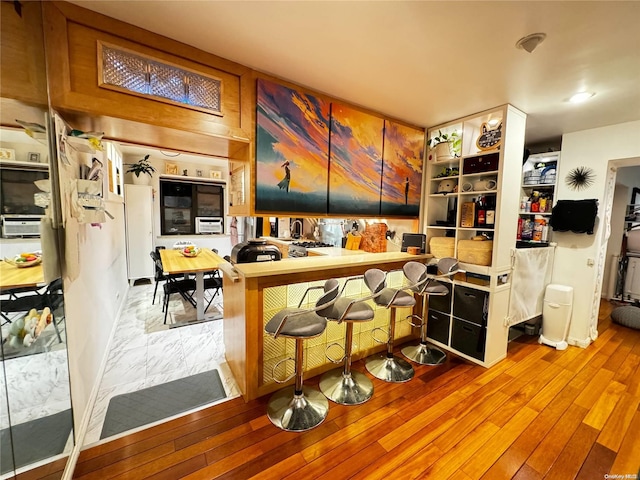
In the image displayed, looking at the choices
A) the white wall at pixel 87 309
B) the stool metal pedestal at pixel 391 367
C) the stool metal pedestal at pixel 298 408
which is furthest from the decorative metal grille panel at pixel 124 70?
the stool metal pedestal at pixel 391 367

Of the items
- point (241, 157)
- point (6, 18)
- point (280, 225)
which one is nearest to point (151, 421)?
point (241, 157)

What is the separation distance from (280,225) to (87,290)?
368cm

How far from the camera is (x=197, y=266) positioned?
11.0ft

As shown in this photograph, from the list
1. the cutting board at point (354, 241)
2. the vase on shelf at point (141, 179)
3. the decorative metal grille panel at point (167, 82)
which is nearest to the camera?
the decorative metal grille panel at point (167, 82)

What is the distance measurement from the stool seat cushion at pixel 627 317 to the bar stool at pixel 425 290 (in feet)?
9.93

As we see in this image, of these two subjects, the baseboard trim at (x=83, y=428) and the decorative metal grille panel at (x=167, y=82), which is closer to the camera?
the baseboard trim at (x=83, y=428)

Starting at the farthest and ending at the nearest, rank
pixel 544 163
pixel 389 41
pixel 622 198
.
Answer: pixel 622 198
pixel 544 163
pixel 389 41

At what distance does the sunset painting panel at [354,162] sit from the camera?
2379 millimetres

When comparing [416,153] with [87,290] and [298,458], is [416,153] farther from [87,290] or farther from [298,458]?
[87,290]

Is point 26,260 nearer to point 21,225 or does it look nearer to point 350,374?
point 21,225

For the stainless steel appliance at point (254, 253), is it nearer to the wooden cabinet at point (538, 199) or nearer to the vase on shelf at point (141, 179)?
the wooden cabinet at point (538, 199)

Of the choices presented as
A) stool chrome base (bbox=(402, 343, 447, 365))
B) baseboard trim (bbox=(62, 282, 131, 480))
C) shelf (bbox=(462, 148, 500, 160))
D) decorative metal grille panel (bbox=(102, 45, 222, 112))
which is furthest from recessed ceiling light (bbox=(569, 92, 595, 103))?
baseboard trim (bbox=(62, 282, 131, 480))

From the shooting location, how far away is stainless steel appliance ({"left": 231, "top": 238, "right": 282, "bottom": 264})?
7.64 feet

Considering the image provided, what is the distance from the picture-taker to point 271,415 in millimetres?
1899
